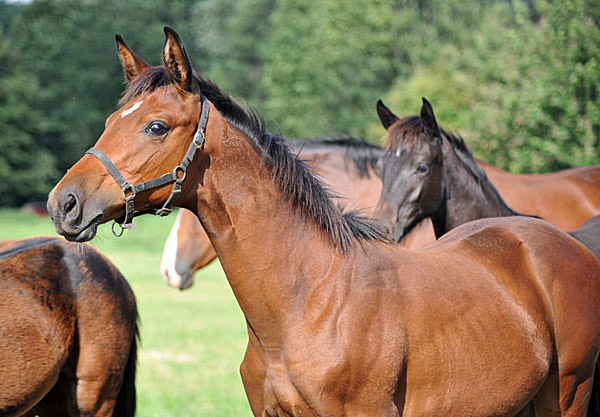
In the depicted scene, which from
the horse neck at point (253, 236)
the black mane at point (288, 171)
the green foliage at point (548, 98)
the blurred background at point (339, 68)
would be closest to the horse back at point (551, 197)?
the blurred background at point (339, 68)

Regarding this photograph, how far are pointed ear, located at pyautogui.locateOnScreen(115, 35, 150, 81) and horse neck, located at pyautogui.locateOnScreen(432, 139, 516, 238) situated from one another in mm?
2879

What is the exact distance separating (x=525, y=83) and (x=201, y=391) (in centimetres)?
757

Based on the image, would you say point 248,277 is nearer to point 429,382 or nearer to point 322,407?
point 322,407

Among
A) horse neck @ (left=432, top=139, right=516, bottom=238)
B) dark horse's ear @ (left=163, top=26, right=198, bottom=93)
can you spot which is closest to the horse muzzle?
dark horse's ear @ (left=163, top=26, right=198, bottom=93)

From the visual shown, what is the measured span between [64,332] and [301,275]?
163cm

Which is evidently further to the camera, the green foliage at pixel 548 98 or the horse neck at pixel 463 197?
the green foliage at pixel 548 98

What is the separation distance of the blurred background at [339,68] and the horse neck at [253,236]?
1.06 metres

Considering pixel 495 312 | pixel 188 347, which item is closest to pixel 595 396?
pixel 495 312

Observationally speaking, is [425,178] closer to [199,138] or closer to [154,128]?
[199,138]

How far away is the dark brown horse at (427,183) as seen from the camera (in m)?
5.00

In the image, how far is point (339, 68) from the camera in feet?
106

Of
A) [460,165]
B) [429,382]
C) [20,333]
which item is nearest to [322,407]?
[429,382]

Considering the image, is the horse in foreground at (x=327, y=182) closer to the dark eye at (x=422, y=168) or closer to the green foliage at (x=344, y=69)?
the dark eye at (x=422, y=168)

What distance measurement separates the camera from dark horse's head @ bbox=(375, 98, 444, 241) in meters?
4.99
